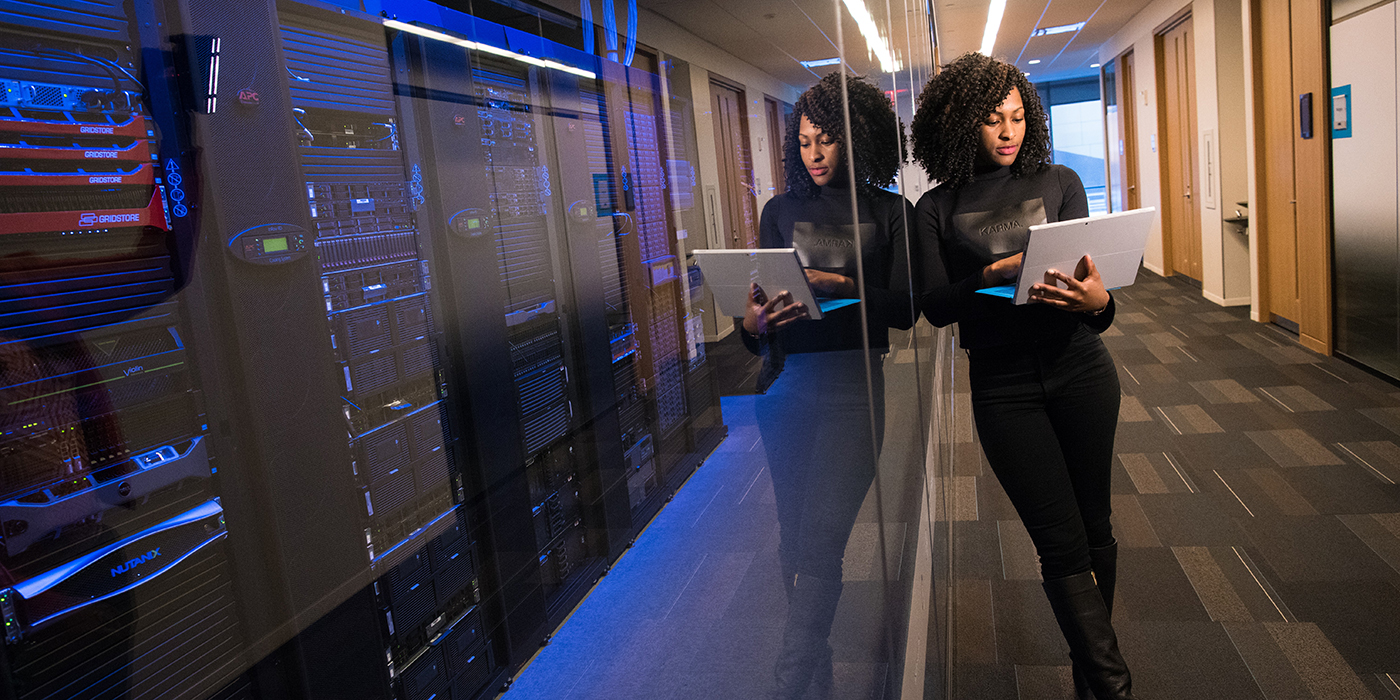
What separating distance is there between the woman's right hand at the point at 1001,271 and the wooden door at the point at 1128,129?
8.53 meters

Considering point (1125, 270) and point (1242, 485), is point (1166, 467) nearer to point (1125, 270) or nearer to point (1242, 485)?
point (1242, 485)

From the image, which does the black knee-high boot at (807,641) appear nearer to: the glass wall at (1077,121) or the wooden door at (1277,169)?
the wooden door at (1277,169)

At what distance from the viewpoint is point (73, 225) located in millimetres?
366

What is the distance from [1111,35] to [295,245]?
1085cm

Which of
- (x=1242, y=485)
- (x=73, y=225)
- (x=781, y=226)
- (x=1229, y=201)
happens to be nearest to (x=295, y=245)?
(x=73, y=225)

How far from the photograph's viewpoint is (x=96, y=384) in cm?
38

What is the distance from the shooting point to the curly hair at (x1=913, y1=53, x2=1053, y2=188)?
1603mm

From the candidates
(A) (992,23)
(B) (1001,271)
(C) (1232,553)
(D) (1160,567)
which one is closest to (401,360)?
(B) (1001,271)

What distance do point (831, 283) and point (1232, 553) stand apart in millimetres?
2172

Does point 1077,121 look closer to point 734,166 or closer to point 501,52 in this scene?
point 734,166

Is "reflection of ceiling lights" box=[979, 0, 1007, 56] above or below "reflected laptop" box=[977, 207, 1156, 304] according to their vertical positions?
above

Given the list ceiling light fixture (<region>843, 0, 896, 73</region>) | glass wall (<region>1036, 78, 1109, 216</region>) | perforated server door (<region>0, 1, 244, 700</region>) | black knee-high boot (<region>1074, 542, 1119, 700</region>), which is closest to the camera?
perforated server door (<region>0, 1, 244, 700</region>)

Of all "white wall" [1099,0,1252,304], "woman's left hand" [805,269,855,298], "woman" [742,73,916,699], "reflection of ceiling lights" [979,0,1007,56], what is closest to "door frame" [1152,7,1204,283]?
"white wall" [1099,0,1252,304]

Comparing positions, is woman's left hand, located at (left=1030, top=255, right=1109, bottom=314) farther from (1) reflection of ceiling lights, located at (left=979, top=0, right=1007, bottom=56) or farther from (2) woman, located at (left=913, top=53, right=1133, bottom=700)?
(1) reflection of ceiling lights, located at (left=979, top=0, right=1007, bottom=56)
